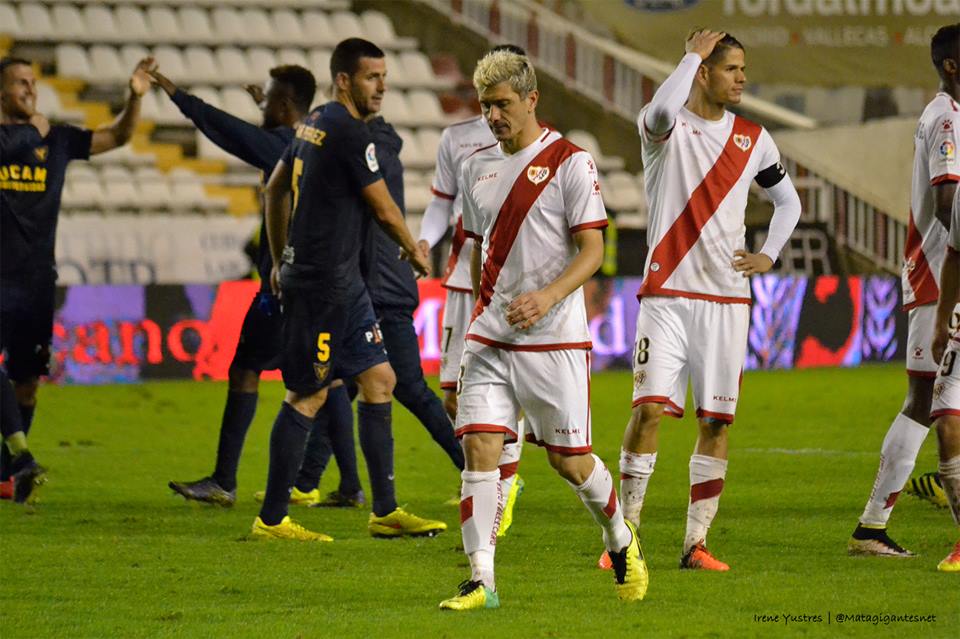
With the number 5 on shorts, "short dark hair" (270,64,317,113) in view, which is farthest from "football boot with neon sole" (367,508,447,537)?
"short dark hair" (270,64,317,113)

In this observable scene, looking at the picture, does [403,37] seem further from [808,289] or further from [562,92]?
[808,289]

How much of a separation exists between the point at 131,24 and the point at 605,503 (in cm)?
1726

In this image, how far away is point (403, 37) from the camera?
23.4m

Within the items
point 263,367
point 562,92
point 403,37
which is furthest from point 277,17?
point 263,367

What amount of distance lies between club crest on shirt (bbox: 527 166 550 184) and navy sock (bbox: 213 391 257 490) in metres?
3.11

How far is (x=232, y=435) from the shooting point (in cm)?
812

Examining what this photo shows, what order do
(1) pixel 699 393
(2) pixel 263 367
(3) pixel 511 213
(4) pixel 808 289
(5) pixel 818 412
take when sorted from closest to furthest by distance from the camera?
1. (3) pixel 511 213
2. (1) pixel 699 393
3. (2) pixel 263 367
4. (5) pixel 818 412
5. (4) pixel 808 289

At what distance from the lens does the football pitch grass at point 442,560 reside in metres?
5.15

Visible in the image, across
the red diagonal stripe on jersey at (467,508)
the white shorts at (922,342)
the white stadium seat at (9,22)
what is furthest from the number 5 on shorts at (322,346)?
the white stadium seat at (9,22)

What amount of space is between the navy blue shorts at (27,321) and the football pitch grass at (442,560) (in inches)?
29.0

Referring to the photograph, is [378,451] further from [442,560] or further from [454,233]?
[454,233]

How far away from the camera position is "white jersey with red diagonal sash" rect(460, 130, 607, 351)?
17.7 ft

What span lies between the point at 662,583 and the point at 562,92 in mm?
17307

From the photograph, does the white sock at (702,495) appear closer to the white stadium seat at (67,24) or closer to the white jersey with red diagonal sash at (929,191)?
the white jersey with red diagonal sash at (929,191)
